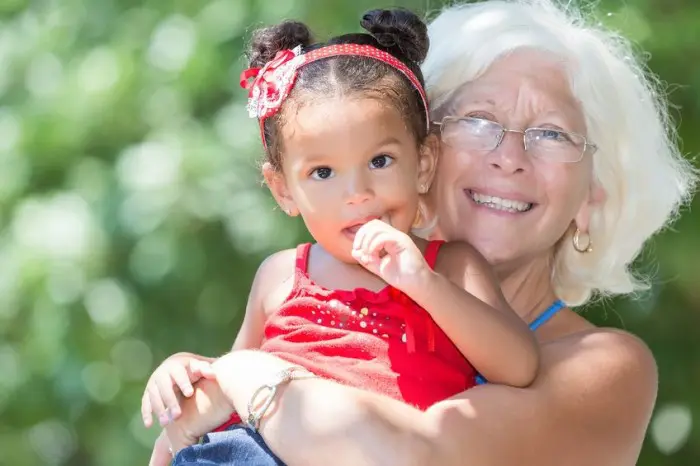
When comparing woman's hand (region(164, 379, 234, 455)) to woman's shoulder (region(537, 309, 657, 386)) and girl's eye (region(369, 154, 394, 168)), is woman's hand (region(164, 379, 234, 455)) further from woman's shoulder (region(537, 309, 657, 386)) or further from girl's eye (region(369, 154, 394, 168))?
woman's shoulder (region(537, 309, 657, 386))

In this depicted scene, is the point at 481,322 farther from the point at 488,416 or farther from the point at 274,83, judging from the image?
the point at 274,83

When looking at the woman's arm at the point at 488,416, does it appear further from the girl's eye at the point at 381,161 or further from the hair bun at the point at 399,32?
the hair bun at the point at 399,32

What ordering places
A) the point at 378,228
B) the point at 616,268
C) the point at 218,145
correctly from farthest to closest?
the point at 218,145, the point at 616,268, the point at 378,228

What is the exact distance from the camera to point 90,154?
5055 millimetres

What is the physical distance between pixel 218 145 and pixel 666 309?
161 centimetres

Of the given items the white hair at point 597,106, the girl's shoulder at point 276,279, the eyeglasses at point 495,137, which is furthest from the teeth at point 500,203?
the girl's shoulder at point 276,279

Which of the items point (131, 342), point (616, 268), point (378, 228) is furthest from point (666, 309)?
point (378, 228)

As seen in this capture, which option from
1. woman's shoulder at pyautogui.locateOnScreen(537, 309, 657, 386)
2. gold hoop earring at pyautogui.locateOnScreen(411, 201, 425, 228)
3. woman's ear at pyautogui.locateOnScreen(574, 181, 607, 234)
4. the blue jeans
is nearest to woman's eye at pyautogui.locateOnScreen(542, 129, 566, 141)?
→ woman's ear at pyautogui.locateOnScreen(574, 181, 607, 234)

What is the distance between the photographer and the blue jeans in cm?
271

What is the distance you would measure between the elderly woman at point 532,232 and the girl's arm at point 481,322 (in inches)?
2.1

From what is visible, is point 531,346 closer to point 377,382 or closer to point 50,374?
point 377,382

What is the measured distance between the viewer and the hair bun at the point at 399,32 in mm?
2918

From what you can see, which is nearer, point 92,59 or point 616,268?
point 616,268

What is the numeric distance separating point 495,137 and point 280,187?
544mm
